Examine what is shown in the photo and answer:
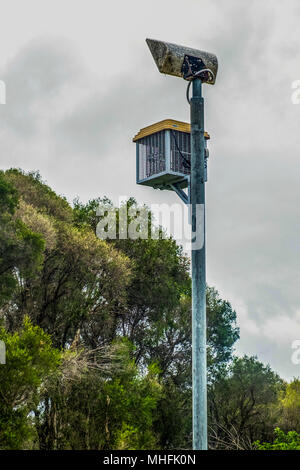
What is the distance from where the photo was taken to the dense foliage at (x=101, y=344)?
22578 millimetres

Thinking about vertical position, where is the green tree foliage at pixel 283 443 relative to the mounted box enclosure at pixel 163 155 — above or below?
below

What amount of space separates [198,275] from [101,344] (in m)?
21.5

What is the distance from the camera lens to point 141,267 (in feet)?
99.9

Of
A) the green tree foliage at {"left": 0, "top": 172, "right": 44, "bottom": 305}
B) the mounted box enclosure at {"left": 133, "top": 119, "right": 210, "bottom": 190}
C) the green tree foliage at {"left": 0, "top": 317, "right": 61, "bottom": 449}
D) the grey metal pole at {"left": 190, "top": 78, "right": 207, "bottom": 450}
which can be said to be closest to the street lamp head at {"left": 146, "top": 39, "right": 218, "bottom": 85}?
the grey metal pole at {"left": 190, "top": 78, "right": 207, "bottom": 450}

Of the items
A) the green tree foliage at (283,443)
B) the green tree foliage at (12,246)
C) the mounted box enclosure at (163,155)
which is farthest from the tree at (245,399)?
the mounted box enclosure at (163,155)

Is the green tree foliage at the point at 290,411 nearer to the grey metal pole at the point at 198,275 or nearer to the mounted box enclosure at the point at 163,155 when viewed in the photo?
the mounted box enclosure at the point at 163,155

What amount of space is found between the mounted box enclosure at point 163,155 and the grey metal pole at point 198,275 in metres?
1.09

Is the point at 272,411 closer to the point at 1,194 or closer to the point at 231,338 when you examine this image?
the point at 231,338

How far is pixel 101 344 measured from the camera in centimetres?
2903

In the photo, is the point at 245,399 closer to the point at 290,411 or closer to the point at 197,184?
the point at 290,411

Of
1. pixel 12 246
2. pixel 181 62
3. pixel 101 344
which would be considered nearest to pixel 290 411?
pixel 101 344

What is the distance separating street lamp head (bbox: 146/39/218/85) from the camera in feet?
27.5

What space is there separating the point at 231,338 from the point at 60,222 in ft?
33.3

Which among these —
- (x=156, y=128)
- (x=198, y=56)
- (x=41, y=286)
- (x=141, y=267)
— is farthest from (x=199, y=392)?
(x=141, y=267)
